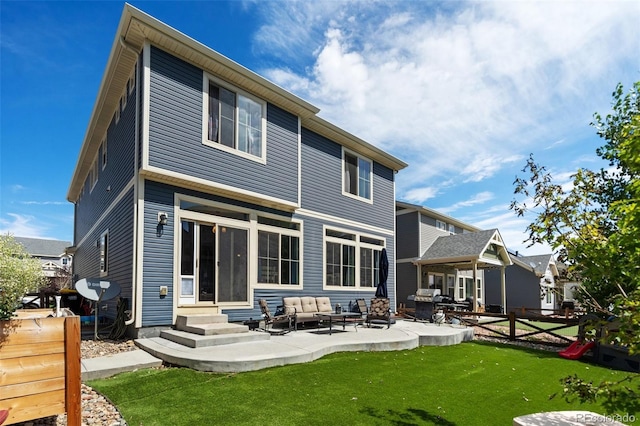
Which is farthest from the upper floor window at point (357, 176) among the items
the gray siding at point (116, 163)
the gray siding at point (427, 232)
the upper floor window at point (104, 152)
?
the gray siding at point (427, 232)

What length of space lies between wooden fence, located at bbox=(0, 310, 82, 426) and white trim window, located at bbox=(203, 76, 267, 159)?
20.2ft

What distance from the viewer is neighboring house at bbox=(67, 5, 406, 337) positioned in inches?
321

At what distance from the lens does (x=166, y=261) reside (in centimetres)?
833

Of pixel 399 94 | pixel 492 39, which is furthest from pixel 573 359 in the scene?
pixel 399 94

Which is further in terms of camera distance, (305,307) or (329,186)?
(329,186)

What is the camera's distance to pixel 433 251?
21016 mm

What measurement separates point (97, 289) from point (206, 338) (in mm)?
3372

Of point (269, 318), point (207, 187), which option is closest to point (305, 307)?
point (269, 318)

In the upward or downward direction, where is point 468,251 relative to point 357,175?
downward

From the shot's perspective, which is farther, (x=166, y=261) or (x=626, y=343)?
(x=166, y=261)

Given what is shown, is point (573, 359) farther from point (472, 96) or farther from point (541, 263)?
point (541, 263)

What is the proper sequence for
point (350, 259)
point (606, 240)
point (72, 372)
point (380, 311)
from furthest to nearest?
point (350, 259) < point (380, 311) < point (72, 372) < point (606, 240)

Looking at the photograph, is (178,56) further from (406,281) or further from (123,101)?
(406,281)

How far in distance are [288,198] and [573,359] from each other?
7900mm
